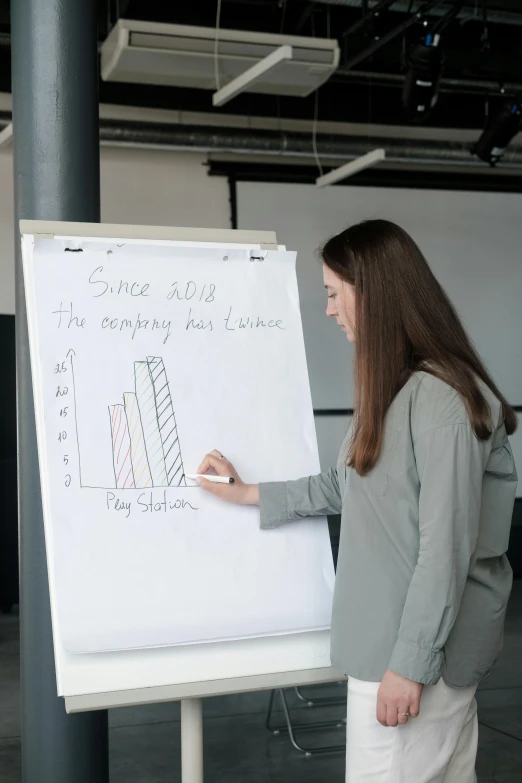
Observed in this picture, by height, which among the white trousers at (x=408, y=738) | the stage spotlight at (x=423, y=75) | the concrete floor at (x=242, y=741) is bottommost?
the concrete floor at (x=242, y=741)

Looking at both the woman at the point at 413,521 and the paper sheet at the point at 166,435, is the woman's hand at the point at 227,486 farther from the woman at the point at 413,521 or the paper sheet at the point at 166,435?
the woman at the point at 413,521

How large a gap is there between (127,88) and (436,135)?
2588 millimetres

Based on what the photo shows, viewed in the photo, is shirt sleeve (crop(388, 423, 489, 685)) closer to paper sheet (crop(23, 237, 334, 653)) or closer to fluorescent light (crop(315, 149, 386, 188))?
paper sheet (crop(23, 237, 334, 653))

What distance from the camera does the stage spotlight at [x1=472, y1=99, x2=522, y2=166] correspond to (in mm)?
5754

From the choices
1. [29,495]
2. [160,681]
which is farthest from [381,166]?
[160,681]

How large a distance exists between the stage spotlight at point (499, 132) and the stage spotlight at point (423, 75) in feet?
2.14

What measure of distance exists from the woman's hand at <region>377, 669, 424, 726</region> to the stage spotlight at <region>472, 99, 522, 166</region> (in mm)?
4825

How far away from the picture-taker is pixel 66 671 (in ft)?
6.02

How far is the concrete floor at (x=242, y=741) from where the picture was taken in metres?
3.49

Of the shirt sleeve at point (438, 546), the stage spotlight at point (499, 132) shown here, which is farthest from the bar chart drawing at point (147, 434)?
the stage spotlight at point (499, 132)

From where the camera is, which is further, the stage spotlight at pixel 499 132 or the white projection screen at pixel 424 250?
the white projection screen at pixel 424 250

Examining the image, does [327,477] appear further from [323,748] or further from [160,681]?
[323,748]

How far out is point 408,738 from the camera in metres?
1.72

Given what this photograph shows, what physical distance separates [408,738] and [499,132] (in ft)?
16.3
